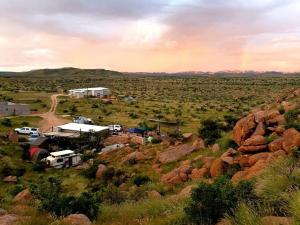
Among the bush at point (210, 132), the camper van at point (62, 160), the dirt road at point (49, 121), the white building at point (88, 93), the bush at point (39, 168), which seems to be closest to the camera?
the bush at point (210, 132)

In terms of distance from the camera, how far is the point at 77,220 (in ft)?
32.4

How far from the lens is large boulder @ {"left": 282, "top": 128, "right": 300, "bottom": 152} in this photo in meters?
Result: 15.4

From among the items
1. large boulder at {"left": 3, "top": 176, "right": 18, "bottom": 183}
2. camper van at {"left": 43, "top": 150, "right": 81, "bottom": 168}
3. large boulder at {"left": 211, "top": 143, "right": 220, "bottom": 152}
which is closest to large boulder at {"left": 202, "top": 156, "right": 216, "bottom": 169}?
large boulder at {"left": 211, "top": 143, "right": 220, "bottom": 152}

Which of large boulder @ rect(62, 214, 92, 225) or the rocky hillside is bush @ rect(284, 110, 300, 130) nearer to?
the rocky hillside

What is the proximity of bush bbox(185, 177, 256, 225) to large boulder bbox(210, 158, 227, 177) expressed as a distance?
8.08m

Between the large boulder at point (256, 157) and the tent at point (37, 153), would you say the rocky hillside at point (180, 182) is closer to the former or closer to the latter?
the large boulder at point (256, 157)

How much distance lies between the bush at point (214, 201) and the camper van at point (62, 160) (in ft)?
107

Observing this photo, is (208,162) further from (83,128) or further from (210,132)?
(83,128)

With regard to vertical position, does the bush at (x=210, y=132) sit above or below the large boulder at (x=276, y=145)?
below

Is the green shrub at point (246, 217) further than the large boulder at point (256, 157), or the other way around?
the large boulder at point (256, 157)

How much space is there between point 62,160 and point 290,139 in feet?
96.1

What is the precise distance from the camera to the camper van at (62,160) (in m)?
40.2

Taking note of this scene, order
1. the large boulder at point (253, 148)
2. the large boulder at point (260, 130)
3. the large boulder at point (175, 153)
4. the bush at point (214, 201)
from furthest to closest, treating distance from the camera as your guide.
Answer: the large boulder at point (175, 153)
the large boulder at point (260, 130)
the large boulder at point (253, 148)
the bush at point (214, 201)

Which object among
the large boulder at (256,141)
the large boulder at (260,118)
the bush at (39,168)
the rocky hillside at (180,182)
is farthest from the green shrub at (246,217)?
the bush at (39,168)
